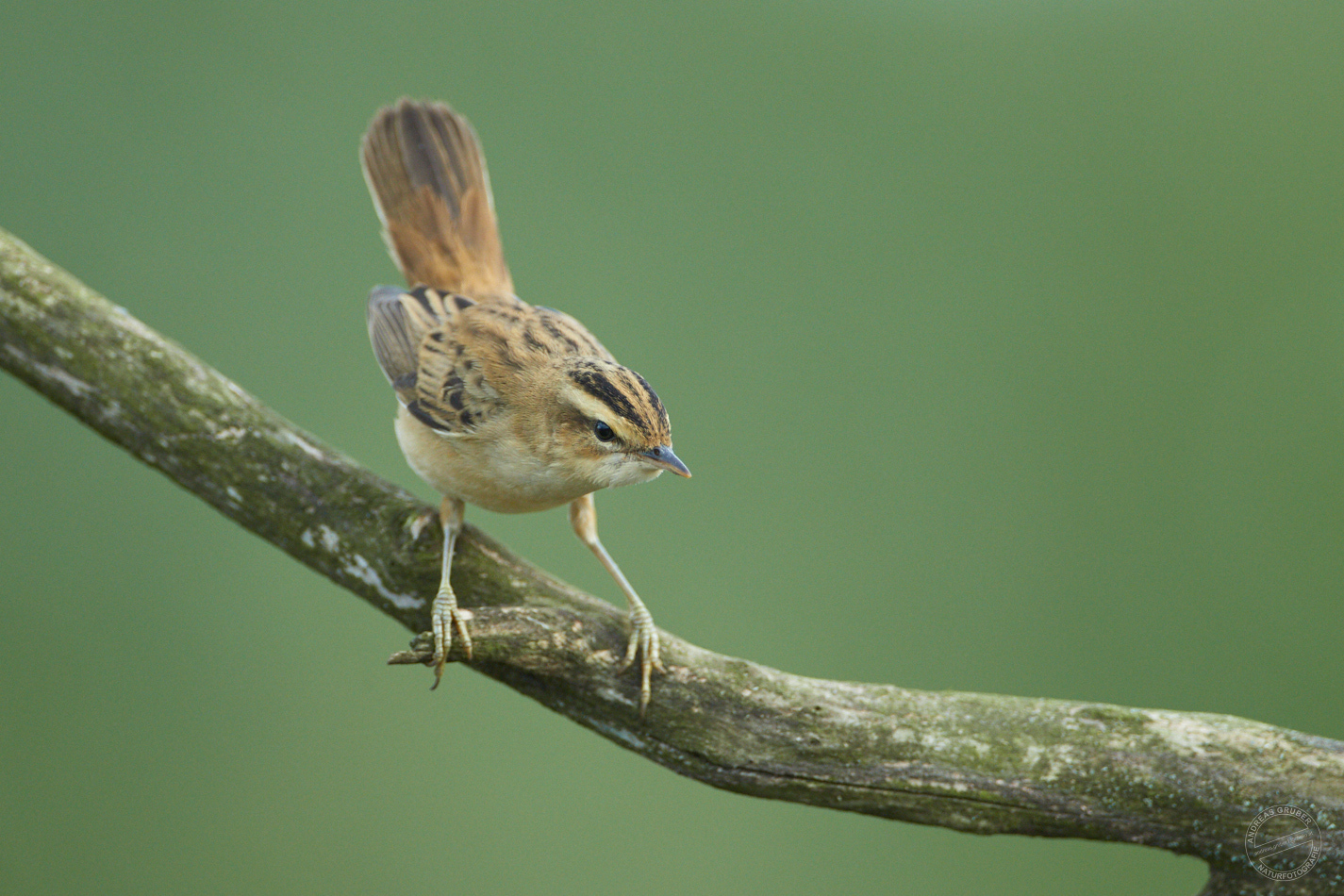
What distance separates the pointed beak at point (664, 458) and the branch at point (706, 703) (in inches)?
13.1

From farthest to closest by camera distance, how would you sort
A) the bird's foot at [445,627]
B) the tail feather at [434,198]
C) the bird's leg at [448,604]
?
the tail feather at [434,198]
the bird's leg at [448,604]
the bird's foot at [445,627]

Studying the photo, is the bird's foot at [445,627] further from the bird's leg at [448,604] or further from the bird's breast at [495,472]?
the bird's breast at [495,472]

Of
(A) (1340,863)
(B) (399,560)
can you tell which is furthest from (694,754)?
(A) (1340,863)

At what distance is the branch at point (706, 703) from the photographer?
5.88 ft

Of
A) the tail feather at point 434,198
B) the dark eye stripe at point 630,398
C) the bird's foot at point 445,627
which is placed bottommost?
the bird's foot at point 445,627

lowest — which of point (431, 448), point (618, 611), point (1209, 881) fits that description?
point (1209, 881)

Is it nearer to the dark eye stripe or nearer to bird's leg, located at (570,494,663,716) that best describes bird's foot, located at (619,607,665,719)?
bird's leg, located at (570,494,663,716)

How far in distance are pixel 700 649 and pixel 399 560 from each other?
2.16 ft

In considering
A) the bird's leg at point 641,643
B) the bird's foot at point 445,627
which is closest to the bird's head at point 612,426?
the bird's leg at point 641,643

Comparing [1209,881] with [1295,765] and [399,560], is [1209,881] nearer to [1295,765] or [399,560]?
[1295,765]

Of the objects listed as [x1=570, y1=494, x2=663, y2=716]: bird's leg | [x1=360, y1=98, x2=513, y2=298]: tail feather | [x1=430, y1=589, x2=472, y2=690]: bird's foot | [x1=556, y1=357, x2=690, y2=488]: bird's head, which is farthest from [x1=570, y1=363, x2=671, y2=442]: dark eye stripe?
[x1=360, y1=98, x2=513, y2=298]: tail feather

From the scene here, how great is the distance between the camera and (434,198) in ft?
8.70

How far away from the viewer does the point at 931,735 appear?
187 cm

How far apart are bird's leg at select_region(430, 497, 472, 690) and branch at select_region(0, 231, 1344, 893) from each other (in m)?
0.03
